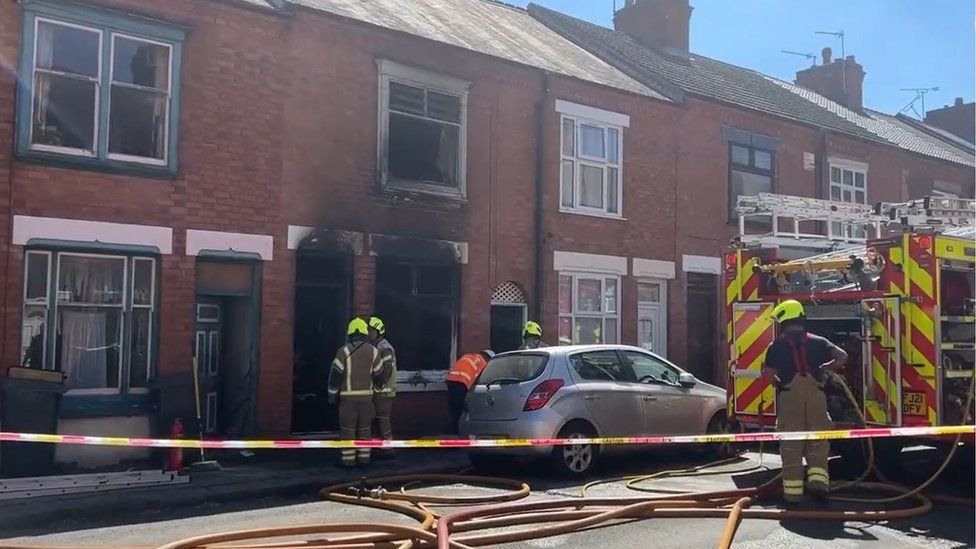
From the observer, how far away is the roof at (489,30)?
1365 centimetres

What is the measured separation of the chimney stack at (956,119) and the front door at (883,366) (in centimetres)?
2515

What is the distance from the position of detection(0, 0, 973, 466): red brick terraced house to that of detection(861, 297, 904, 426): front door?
21.3 ft

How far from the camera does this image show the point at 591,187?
52.2 ft

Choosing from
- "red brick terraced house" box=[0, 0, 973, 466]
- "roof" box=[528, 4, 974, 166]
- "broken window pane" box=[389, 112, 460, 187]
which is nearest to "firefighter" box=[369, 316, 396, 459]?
"red brick terraced house" box=[0, 0, 973, 466]

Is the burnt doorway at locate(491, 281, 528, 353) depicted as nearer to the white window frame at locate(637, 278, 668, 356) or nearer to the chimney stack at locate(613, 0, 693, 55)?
the white window frame at locate(637, 278, 668, 356)

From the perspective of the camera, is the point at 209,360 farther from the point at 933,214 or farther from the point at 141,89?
the point at 933,214

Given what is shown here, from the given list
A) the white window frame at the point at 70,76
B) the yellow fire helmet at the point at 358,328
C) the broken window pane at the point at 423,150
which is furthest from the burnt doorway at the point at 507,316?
the white window frame at the point at 70,76

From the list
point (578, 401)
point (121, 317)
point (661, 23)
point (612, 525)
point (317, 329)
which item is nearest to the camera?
point (612, 525)

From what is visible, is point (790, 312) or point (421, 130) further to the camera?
point (421, 130)

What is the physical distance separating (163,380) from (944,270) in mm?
8094

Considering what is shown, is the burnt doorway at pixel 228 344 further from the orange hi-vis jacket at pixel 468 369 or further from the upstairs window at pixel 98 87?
the orange hi-vis jacket at pixel 468 369

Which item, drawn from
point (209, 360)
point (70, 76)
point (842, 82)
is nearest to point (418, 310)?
point (209, 360)

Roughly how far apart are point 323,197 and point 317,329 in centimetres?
175

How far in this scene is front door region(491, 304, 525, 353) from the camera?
14.6m
